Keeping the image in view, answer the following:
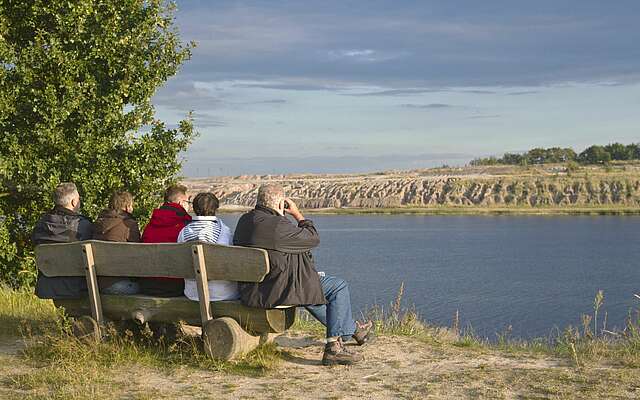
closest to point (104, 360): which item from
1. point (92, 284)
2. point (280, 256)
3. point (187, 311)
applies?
point (92, 284)

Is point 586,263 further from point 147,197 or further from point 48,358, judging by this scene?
point 48,358

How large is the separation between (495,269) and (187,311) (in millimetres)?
29440

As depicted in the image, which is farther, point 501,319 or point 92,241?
point 501,319

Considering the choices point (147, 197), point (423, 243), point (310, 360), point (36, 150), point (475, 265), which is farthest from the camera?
point (423, 243)

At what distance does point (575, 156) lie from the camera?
414 ft

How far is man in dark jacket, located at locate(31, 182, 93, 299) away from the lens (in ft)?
26.7

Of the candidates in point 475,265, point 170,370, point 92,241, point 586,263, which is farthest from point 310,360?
point 586,263

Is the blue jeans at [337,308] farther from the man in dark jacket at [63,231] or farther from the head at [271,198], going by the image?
the man in dark jacket at [63,231]

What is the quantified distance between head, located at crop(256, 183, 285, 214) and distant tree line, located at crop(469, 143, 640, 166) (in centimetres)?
11833

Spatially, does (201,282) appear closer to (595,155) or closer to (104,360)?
(104,360)

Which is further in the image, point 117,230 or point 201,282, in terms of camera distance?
point 117,230

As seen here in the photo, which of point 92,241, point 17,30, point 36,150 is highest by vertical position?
point 17,30

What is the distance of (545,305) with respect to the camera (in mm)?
24656

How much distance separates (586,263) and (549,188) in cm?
5382
